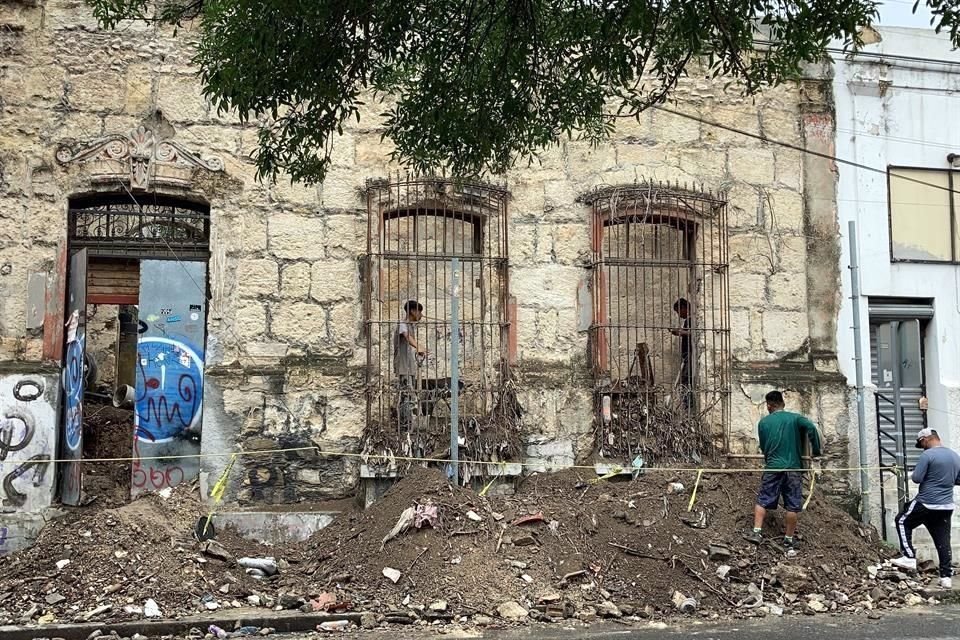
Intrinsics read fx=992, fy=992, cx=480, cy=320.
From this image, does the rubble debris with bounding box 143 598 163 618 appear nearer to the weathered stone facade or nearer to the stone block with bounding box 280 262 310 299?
the weathered stone facade

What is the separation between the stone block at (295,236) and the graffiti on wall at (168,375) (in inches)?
34.1

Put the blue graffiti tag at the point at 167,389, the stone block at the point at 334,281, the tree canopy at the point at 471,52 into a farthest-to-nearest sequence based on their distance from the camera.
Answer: the stone block at the point at 334,281, the blue graffiti tag at the point at 167,389, the tree canopy at the point at 471,52

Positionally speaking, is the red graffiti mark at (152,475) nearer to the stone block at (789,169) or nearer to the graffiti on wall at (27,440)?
the graffiti on wall at (27,440)

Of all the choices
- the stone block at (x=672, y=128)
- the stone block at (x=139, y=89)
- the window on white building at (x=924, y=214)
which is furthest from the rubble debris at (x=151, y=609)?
the window on white building at (x=924, y=214)

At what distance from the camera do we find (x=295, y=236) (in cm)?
1051

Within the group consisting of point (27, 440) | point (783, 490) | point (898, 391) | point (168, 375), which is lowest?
point (783, 490)

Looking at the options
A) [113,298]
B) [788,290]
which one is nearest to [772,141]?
[788,290]

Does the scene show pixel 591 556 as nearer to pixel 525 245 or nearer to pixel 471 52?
pixel 525 245

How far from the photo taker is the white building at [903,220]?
11.7 m

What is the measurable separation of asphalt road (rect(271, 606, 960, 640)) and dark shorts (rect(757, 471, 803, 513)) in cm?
147

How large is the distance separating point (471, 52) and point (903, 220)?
23.9 feet

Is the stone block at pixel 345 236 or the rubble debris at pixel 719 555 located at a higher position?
the stone block at pixel 345 236

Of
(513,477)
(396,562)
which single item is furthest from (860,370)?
(396,562)

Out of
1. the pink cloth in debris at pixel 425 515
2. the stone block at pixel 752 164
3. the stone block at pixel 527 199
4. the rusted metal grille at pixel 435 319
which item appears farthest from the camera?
the stone block at pixel 752 164
